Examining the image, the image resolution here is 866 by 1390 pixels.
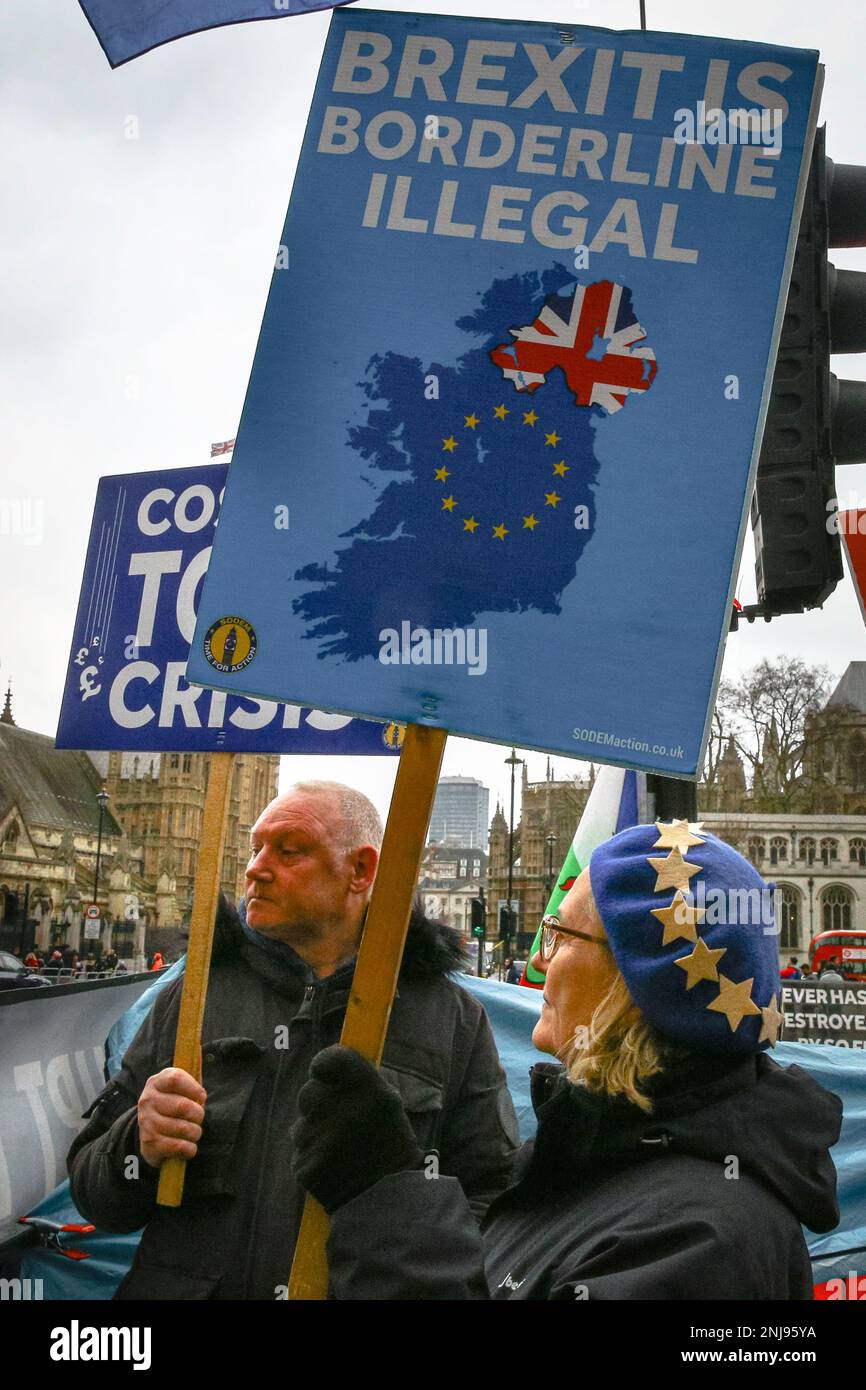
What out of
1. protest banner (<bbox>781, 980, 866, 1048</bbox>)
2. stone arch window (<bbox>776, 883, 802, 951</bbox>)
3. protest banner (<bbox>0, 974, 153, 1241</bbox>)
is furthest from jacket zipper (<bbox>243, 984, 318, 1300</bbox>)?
A: stone arch window (<bbox>776, 883, 802, 951</bbox>)

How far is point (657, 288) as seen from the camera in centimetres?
182

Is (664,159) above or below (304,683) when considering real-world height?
above

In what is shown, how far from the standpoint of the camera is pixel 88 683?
2.83m

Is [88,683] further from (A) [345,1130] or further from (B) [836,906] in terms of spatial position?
(B) [836,906]

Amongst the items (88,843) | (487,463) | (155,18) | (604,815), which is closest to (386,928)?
(487,463)

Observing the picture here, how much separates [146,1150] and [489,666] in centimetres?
110

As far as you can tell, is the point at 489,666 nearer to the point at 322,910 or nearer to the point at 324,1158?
the point at 324,1158

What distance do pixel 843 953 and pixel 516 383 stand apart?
39.2 meters

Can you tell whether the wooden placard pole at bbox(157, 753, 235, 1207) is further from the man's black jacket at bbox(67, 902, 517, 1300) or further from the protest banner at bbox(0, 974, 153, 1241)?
the protest banner at bbox(0, 974, 153, 1241)

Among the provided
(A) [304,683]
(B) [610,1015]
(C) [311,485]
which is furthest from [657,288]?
(B) [610,1015]

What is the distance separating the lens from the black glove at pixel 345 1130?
1598 millimetres

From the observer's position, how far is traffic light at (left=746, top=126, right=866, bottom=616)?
283 centimetres

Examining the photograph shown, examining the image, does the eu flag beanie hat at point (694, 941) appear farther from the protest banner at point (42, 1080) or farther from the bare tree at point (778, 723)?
the bare tree at point (778, 723)

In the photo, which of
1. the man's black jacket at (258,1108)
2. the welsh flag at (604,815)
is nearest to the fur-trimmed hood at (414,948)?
the man's black jacket at (258,1108)
